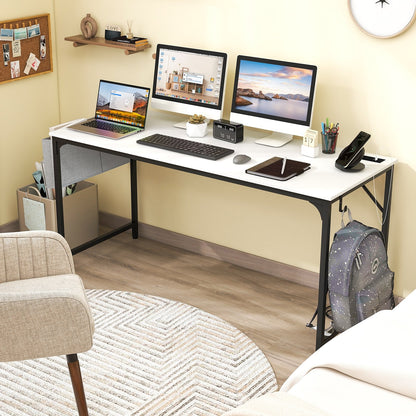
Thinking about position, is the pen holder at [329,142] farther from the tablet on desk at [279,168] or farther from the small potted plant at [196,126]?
the small potted plant at [196,126]

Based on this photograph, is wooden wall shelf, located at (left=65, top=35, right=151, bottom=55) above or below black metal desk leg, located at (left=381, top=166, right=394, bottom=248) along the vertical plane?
above

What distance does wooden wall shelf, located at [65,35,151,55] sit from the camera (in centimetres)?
363

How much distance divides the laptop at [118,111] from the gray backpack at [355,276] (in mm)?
1189

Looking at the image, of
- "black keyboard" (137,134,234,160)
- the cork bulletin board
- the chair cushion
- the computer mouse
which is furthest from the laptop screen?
the chair cushion

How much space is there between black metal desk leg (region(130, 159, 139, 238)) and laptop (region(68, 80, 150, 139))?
15.3 inches

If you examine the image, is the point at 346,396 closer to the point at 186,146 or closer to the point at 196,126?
the point at 186,146

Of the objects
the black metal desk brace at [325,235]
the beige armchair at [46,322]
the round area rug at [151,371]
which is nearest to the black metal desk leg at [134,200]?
the round area rug at [151,371]

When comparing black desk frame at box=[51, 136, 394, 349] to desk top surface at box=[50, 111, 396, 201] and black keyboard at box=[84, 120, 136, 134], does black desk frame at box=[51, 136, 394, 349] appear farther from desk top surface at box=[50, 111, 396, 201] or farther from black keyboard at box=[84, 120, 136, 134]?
black keyboard at box=[84, 120, 136, 134]

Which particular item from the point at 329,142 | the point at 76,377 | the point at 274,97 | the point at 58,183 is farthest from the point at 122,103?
the point at 76,377

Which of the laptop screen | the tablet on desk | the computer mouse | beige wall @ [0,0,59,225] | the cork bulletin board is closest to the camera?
the tablet on desk

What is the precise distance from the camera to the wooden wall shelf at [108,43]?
363cm

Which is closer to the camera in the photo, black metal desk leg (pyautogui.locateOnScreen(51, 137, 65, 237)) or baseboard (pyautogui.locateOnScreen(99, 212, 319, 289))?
black metal desk leg (pyautogui.locateOnScreen(51, 137, 65, 237))

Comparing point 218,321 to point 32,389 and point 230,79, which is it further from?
point 230,79

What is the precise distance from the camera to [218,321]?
3.25 m
